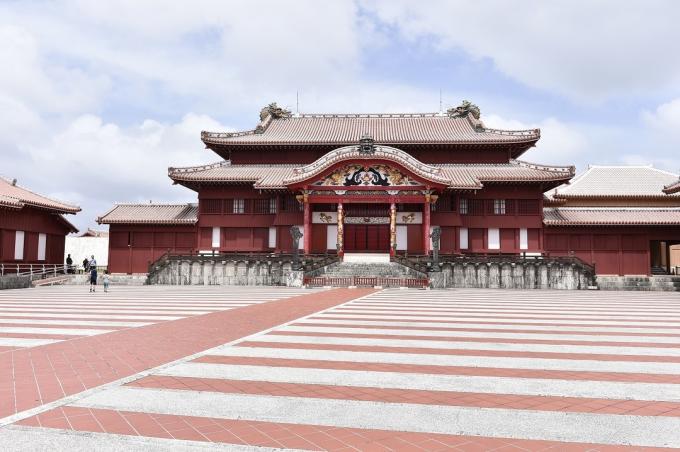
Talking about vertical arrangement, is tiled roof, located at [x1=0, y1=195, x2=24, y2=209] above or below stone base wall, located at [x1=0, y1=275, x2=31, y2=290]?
above

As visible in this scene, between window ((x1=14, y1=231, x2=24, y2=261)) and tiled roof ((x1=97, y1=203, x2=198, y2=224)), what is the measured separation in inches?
199

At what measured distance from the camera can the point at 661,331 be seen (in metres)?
11.3

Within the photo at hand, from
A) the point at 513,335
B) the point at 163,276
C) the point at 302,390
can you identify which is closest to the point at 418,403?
the point at 302,390

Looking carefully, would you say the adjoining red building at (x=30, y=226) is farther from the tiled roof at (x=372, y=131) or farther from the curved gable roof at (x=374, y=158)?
the curved gable roof at (x=374, y=158)

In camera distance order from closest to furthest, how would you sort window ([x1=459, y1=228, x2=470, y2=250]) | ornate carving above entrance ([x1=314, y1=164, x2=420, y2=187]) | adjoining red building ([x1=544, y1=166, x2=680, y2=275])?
ornate carving above entrance ([x1=314, y1=164, x2=420, y2=187])
adjoining red building ([x1=544, y1=166, x2=680, y2=275])
window ([x1=459, y1=228, x2=470, y2=250])

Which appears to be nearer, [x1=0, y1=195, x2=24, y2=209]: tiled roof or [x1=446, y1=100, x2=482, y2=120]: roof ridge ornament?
[x1=0, y1=195, x2=24, y2=209]: tiled roof

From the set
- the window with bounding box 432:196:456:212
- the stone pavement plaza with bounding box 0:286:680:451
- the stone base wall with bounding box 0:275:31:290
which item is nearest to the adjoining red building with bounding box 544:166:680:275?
the window with bounding box 432:196:456:212

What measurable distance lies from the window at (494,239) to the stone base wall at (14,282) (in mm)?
30476

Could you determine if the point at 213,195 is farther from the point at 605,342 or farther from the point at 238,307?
the point at 605,342

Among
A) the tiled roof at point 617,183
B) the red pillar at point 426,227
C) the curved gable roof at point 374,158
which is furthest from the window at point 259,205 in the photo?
the tiled roof at point 617,183

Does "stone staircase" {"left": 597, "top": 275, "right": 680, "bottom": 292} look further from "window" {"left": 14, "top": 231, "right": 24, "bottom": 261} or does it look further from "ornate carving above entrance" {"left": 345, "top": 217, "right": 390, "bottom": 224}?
"window" {"left": 14, "top": 231, "right": 24, "bottom": 261}

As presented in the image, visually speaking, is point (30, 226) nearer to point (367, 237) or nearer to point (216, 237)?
point (216, 237)

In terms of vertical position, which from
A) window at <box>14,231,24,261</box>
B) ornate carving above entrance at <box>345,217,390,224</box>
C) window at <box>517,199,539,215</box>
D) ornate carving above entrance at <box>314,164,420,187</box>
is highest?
ornate carving above entrance at <box>314,164,420,187</box>

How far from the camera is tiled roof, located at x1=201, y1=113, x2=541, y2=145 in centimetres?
3872
